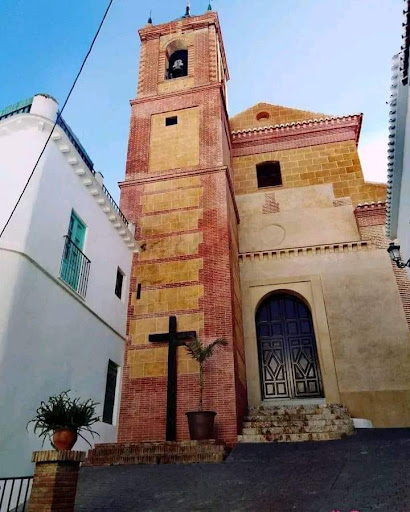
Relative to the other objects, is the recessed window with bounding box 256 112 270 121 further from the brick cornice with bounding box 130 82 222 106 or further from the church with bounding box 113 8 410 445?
the brick cornice with bounding box 130 82 222 106

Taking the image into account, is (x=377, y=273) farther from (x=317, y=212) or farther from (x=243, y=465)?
(x=243, y=465)

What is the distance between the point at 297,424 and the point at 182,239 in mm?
5368

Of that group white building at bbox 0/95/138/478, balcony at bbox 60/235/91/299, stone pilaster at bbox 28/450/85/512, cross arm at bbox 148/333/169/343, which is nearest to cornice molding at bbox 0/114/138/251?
white building at bbox 0/95/138/478

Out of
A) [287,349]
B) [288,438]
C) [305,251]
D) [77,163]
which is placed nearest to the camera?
[288,438]

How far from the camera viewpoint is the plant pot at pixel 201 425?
7848mm

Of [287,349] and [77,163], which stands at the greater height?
[77,163]

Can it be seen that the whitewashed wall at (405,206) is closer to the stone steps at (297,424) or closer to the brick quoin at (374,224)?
the brick quoin at (374,224)

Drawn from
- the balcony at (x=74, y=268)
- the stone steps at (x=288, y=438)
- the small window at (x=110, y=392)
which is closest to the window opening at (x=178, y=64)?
the balcony at (x=74, y=268)

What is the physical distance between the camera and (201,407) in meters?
8.38

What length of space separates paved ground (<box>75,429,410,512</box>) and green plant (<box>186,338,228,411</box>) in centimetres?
158

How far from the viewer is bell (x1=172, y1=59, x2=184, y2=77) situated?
15.0 metres

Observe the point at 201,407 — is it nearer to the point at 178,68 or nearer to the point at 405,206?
the point at 405,206

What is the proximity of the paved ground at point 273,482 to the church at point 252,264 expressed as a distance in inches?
73.5

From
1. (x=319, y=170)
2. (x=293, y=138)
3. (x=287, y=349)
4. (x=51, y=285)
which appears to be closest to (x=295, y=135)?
(x=293, y=138)
